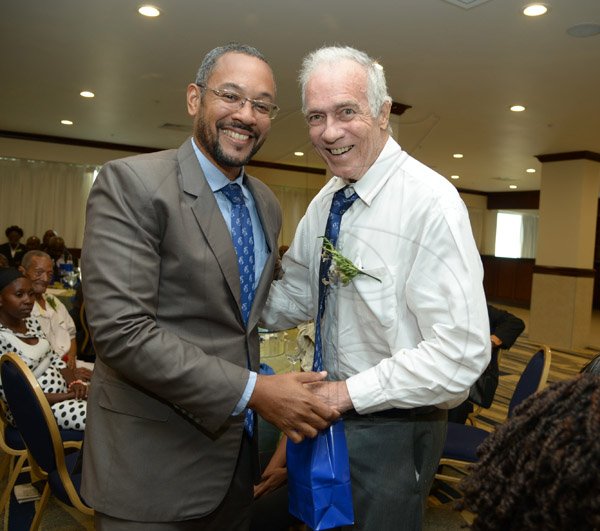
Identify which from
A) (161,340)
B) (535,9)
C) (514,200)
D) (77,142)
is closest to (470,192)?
(514,200)

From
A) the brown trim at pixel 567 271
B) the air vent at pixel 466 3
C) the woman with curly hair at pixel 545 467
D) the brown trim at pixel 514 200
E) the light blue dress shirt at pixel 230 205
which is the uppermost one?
the brown trim at pixel 514 200

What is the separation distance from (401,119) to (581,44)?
10.1 feet

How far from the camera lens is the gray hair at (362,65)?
54.8 inches

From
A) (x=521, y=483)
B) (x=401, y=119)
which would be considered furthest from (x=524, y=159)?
(x=521, y=483)

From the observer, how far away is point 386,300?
4.51 feet

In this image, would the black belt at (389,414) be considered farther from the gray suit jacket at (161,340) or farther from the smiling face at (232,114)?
the smiling face at (232,114)

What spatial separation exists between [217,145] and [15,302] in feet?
7.48

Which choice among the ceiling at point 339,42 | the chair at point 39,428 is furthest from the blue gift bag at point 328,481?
the ceiling at point 339,42

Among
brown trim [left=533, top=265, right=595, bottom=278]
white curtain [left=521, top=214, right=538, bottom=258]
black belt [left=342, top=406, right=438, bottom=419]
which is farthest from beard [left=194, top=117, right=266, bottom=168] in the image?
white curtain [left=521, top=214, right=538, bottom=258]

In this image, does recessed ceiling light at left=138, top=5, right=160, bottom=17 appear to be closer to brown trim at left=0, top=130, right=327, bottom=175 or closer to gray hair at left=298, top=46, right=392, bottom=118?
gray hair at left=298, top=46, right=392, bottom=118

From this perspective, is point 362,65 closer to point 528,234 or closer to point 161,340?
point 161,340

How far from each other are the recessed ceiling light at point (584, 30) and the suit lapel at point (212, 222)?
4.06 metres

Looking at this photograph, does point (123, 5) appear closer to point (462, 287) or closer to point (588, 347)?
point (462, 287)

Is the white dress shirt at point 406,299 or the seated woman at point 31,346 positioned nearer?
the white dress shirt at point 406,299
